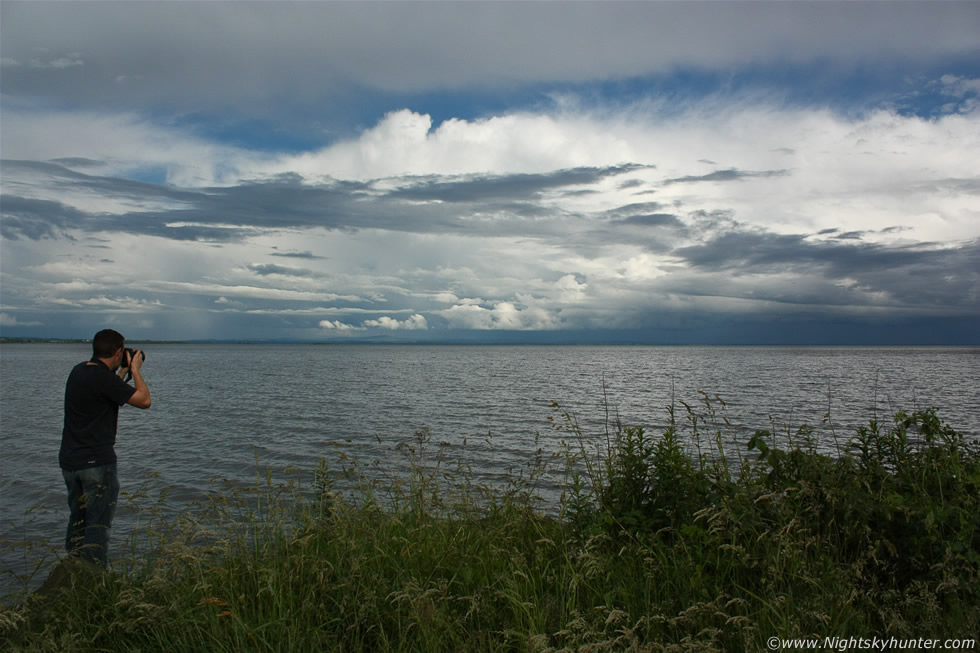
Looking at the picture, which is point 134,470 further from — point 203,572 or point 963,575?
point 963,575

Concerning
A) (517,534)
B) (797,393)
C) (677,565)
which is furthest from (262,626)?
(797,393)

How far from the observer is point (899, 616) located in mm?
4781

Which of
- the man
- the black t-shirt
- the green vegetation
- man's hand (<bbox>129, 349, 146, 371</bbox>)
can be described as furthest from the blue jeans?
the green vegetation

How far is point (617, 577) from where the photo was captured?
5.67 metres

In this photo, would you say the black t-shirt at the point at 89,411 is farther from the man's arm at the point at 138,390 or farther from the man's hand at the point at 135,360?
the man's hand at the point at 135,360

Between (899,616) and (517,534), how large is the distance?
362cm

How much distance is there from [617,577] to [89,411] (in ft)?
24.5

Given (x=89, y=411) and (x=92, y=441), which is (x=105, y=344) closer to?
(x=89, y=411)

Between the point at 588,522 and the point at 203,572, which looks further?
the point at 588,522

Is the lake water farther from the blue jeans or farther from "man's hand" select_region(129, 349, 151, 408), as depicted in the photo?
"man's hand" select_region(129, 349, 151, 408)

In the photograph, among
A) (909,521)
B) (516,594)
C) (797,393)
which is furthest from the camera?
(797,393)

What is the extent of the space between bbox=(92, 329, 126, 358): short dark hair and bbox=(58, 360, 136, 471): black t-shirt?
184 millimetres

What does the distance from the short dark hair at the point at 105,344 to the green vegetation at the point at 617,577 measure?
128 inches

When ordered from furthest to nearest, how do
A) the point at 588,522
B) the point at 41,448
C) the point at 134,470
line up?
the point at 41,448 < the point at 134,470 < the point at 588,522
